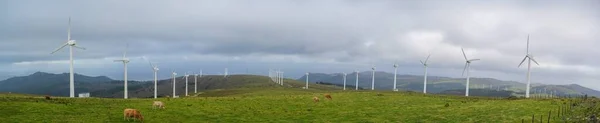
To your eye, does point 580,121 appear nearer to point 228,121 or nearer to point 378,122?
point 378,122

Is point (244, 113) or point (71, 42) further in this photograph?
point (71, 42)

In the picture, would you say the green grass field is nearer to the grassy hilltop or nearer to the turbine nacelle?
the grassy hilltop

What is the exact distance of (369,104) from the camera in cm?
5938

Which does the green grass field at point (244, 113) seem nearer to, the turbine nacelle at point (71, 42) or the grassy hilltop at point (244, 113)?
the grassy hilltop at point (244, 113)

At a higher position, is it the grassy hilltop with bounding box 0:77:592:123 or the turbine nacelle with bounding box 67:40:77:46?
the turbine nacelle with bounding box 67:40:77:46

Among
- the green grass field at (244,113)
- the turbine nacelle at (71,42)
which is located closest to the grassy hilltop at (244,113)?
the green grass field at (244,113)

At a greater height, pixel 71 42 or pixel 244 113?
pixel 71 42

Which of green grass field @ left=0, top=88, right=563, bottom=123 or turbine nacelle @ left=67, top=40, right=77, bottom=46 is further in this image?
turbine nacelle @ left=67, top=40, right=77, bottom=46

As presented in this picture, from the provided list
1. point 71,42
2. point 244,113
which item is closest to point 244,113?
point 244,113

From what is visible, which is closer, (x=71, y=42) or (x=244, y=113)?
(x=244, y=113)

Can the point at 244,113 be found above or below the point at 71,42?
below

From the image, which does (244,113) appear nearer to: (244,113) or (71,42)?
(244,113)

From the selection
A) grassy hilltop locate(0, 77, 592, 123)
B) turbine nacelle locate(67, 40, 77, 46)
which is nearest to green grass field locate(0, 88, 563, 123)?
grassy hilltop locate(0, 77, 592, 123)

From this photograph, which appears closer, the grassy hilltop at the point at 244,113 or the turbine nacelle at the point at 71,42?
the grassy hilltop at the point at 244,113
